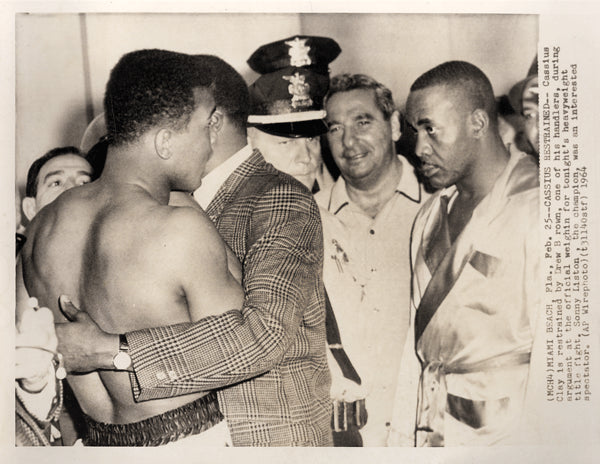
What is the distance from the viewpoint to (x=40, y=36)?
5.98 ft

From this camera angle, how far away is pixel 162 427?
1727 millimetres

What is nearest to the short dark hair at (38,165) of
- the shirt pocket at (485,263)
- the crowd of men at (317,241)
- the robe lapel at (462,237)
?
the crowd of men at (317,241)

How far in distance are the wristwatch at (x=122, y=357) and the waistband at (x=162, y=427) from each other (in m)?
0.14

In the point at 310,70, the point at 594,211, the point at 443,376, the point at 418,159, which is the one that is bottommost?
the point at 443,376

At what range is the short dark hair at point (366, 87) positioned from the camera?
1793mm

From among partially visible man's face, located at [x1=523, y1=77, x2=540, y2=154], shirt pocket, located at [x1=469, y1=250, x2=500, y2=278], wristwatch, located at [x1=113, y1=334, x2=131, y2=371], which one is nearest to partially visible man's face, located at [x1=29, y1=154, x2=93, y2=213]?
wristwatch, located at [x1=113, y1=334, x2=131, y2=371]

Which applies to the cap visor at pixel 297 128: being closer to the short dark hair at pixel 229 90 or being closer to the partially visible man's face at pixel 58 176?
the short dark hair at pixel 229 90

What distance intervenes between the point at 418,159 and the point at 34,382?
108 cm

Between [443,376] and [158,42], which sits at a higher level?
[158,42]

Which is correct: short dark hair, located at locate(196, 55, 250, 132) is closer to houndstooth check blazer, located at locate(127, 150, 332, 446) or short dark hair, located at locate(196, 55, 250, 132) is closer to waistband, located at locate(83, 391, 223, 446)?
houndstooth check blazer, located at locate(127, 150, 332, 446)

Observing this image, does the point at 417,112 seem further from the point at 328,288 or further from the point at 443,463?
the point at 443,463

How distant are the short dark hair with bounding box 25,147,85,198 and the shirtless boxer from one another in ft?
0.25

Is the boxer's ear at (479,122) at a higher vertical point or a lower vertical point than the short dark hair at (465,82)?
lower

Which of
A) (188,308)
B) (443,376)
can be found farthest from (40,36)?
(443,376)
